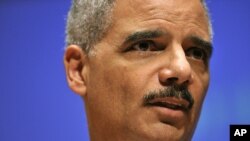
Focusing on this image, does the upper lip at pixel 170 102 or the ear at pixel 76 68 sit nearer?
the upper lip at pixel 170 102

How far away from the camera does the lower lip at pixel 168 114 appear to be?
93 centimetres

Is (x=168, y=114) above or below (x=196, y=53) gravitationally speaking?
below

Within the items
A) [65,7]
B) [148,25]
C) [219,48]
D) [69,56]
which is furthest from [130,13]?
[65,7]

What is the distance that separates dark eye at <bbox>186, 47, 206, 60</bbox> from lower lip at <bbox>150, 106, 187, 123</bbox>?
0.55ft

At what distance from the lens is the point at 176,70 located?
0.94 meters

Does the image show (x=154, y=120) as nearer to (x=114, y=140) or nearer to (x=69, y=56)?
(x=114, y=140)

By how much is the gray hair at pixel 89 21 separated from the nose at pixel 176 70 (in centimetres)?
19

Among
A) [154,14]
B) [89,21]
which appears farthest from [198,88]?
[89,21]

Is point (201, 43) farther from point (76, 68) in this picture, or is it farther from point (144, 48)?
point (76, 68)

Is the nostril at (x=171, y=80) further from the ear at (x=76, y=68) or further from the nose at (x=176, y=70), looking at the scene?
the ear at (x=76, y=68)

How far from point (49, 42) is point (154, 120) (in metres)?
0.89

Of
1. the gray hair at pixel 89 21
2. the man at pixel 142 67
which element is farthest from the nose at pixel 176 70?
the gray hair at pixel 89 21

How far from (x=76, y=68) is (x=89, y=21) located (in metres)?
0.13

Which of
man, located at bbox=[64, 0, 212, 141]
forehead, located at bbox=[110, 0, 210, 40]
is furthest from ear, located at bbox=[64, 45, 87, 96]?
forehead, located at bbox=[110, 0, 210, 40]
